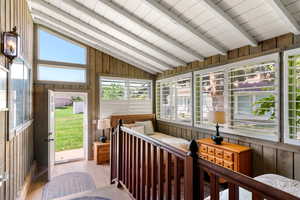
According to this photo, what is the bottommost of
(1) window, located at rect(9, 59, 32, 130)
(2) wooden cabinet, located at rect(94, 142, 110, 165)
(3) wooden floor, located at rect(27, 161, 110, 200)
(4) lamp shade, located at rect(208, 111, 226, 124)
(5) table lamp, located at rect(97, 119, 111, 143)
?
(3) wooden floor, located at rect(27, 161, 110, 200)

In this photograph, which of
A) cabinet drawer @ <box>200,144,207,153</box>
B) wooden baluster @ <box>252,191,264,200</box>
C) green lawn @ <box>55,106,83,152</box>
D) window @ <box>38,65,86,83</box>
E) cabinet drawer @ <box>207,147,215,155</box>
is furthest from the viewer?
green lawn @ <box>55,106,83,152</box>

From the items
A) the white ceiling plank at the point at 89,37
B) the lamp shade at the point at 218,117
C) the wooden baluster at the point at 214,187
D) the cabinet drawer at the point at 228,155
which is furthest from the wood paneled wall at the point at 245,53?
the wooden baluster at the point at 214,187

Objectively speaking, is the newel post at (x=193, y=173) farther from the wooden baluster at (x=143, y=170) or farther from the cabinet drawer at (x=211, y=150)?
the cabinet drawer at (x=211, y=150)

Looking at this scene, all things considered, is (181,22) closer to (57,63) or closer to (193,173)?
(193,173)

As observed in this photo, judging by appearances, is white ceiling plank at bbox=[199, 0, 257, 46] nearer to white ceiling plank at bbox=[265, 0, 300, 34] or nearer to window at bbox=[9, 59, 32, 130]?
white ceiling plank at bbox=[265, 0, 300, 34]

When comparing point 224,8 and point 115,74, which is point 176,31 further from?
point 115,74

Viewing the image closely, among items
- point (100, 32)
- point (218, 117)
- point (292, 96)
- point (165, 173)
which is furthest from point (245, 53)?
point (100, 32)

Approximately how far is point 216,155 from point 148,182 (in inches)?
68.5

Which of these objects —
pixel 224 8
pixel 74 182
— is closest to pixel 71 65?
pixel 74 182

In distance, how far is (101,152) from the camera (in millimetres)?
4508

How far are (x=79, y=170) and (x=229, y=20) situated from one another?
448cm

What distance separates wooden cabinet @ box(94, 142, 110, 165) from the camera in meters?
4.48

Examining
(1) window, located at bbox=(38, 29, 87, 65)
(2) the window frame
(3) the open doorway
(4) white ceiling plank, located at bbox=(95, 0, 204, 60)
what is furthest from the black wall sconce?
(3) the open doorway

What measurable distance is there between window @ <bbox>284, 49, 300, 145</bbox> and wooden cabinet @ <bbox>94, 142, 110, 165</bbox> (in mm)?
3968
